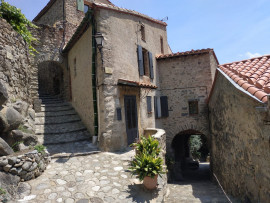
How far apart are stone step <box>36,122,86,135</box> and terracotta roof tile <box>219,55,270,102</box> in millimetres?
6852

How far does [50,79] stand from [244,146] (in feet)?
47.1

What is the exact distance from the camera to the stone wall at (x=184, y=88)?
457 inches

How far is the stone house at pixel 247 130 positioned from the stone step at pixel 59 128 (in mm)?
6394

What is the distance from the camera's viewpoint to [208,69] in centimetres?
1164

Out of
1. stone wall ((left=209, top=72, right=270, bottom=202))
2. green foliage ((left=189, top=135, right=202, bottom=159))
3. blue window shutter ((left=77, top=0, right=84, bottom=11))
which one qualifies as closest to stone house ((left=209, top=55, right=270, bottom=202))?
stone wall ((left=209, top=72, right=270, bottom=202))

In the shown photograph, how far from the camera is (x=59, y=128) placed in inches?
348

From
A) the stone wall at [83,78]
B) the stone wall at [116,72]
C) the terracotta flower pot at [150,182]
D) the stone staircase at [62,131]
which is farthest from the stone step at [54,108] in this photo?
the terracotta flower pot at [150,182]

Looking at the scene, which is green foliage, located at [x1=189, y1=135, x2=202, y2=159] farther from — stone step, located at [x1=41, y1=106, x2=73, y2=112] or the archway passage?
stone step, located at [x1=41, y1=106, x2=73, y2=112]

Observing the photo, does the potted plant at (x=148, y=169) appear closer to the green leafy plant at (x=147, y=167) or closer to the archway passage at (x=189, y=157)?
the green leafy plant at (x=147, y=167)

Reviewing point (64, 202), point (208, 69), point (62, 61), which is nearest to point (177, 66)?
point (208, 69)

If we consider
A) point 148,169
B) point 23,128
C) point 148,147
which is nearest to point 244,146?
point 148,147

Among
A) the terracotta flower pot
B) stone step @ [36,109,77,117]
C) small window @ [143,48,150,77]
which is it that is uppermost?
small window @ [143,48,150,77]

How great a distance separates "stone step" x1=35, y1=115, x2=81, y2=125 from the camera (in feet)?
29.8

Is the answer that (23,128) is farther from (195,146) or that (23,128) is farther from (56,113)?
(195,146)
